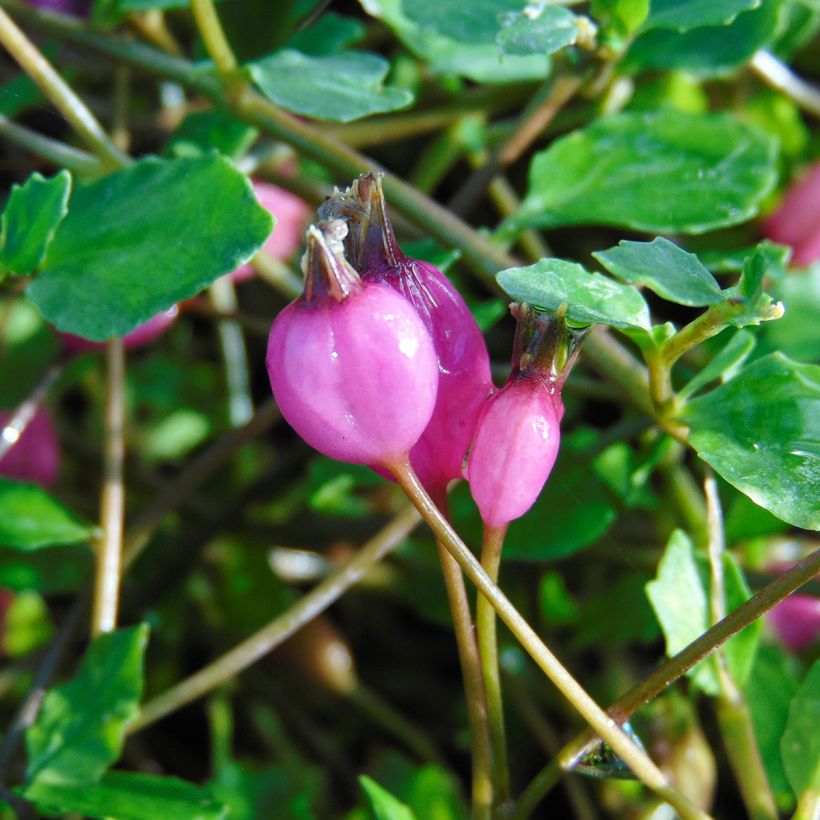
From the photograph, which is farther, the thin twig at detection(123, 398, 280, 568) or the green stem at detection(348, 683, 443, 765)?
the green stem at detection(348, 683, 443, 765)

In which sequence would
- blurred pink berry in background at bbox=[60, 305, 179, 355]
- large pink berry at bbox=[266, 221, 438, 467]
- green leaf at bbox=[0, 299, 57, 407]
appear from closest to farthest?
large pink berry at bbox=[266, 221, 438, 467] < blurred pink berry in background at bbox=[60, 305, 179, 355] < green leaf at bbox=[0, 299, 57, 407]

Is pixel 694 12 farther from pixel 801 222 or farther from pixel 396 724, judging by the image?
pixel 396 724

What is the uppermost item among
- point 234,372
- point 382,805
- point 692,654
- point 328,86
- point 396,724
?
point 328,86

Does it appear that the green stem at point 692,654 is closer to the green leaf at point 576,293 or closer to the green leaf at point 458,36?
the green leaf at point 576,293

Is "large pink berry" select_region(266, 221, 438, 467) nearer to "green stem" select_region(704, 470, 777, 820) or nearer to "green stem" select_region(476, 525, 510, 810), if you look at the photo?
"green stem" select_region(476, 525, 510, 810)

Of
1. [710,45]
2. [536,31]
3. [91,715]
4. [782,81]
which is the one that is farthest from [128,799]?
[782,81]

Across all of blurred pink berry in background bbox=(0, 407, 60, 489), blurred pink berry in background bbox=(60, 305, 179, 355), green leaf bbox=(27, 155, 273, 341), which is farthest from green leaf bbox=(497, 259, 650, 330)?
blurred pink berry in background bbox=(0, 407, 60, 489)
